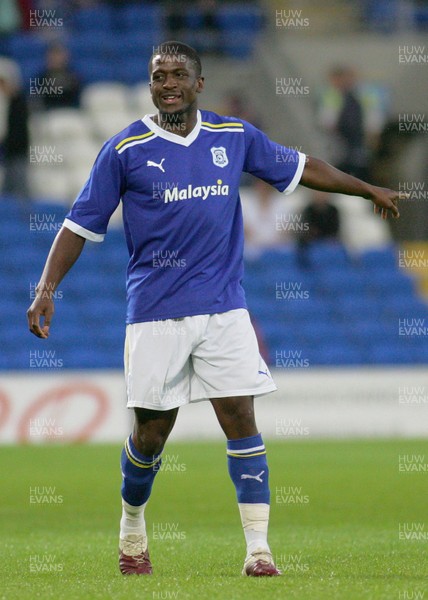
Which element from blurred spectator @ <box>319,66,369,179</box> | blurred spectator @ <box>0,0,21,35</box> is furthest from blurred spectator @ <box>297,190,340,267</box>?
blurred spectator @ <box>0,0,21,35</box>

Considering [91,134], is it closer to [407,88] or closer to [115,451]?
[407,88]

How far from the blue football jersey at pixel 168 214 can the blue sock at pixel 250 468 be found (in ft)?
2.02

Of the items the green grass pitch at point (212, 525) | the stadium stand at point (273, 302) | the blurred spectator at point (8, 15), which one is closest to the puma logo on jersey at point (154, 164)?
the green grass pitch at point (212, 525)

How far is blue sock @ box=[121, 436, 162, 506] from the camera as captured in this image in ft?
20.3

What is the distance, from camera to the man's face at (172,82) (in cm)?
601

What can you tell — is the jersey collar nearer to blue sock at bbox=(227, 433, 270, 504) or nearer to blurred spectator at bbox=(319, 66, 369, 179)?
blue sock at bbox=(227, 433, 270, 504)

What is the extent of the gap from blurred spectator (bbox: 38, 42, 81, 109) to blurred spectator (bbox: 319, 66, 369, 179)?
3828mm

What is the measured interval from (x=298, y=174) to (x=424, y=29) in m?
16.8

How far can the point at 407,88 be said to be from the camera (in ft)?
72.0

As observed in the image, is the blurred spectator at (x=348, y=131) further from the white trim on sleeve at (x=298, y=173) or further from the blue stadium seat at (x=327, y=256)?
the white trim on sleeve at (x=298, y=173)

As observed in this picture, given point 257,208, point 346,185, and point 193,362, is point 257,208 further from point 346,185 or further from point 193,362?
point 193,362

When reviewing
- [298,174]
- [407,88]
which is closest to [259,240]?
[407,88]

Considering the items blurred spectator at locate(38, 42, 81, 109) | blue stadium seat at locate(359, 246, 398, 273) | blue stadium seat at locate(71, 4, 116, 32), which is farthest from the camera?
blue stadium seat at locate(71, 4, 116, 32)

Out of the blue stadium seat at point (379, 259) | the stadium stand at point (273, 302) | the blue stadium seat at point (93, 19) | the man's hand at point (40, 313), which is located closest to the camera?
the man's hand at point (40, 313)
